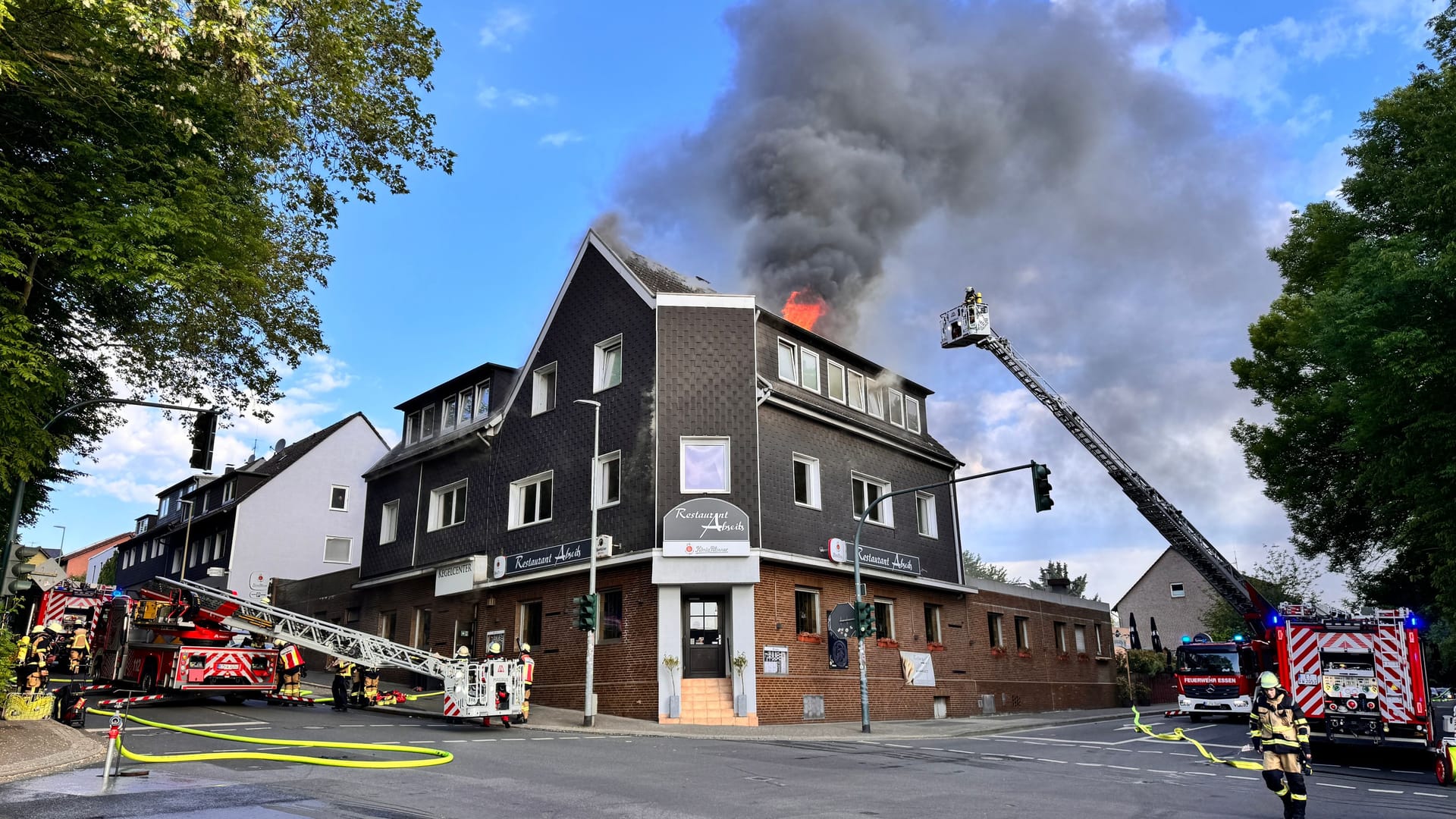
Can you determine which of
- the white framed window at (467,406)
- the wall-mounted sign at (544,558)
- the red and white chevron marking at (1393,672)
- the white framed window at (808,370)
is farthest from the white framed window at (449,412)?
the red and white chevron marking at (1393,672)

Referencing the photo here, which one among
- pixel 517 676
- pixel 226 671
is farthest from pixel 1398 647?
pixel 226 671

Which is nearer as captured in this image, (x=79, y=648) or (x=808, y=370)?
(x=79, y=648)

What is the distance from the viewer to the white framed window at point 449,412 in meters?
31.4

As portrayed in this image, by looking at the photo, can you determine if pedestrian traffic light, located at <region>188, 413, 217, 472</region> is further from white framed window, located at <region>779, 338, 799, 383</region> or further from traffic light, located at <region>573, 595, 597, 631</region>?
white framed window, located at <region>779, 338, 799, 383</region>

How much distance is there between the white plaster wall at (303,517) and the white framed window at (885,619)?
2493 centimetres

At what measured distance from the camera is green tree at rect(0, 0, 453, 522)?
36.7 ft

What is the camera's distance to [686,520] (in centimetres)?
2227

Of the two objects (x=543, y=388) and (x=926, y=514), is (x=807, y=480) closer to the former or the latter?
(x=926, y=514)

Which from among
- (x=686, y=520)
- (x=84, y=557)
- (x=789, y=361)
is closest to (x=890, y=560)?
(x=789, y=361)

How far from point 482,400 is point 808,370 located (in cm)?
1122

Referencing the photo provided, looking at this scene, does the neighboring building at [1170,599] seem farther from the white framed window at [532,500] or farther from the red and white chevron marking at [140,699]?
the red and white chevron marking at [140,699]

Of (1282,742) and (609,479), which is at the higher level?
(609,479)

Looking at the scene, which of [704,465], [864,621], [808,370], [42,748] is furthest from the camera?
[808,370]

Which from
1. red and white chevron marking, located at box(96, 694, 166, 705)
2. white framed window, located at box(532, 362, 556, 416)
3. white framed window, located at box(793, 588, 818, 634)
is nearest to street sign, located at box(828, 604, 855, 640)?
white framed window, located at box(793, 588, 818, 634)
